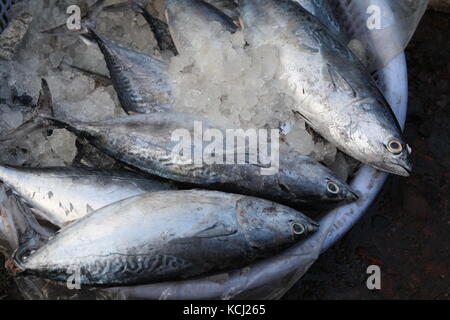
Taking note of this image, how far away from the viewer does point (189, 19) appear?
235 centimetres

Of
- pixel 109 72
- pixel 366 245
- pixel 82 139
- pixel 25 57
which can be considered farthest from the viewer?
pixel 366 245

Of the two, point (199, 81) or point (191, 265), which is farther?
point (199, 81)

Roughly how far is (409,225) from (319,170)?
1.26m

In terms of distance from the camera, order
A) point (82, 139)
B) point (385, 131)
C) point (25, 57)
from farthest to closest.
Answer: point (25, 57) < point (82, 139) < point (385, 131)

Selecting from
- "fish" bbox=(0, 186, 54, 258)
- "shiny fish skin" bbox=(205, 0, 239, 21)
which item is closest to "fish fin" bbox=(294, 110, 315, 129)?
"shiny fish skin" bbox=(205, 0, 239, 21)

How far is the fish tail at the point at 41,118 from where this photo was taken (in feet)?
7.31

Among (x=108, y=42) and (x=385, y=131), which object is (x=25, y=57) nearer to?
(x=108, y=42)

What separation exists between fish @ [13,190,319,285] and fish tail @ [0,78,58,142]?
0.61 metres

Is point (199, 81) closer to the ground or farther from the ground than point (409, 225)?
farther from the ground

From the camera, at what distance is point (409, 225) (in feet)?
9.78
